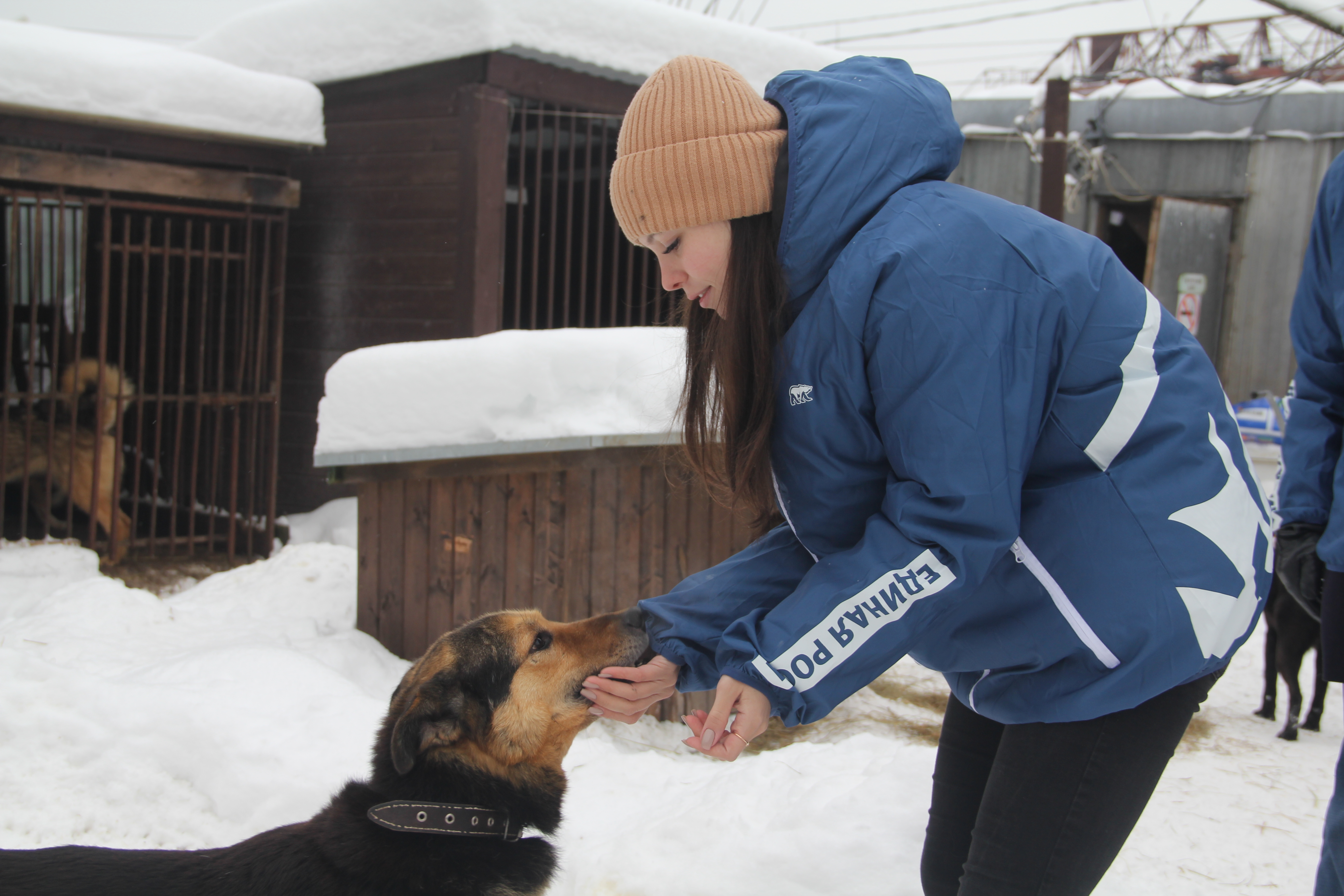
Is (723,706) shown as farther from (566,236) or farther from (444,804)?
(566,236)

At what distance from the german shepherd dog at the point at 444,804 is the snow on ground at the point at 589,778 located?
1.63 feet

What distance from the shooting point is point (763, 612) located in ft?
5.25

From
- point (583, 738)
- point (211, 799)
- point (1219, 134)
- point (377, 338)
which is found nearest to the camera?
point (211, 799)

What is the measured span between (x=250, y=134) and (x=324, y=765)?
540cm

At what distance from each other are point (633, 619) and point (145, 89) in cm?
619

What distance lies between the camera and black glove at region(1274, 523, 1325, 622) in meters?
2.28

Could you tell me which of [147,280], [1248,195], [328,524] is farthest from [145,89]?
[1248,195]

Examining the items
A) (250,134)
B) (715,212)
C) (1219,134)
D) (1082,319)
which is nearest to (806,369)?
(715,212)

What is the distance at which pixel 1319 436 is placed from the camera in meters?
2.28

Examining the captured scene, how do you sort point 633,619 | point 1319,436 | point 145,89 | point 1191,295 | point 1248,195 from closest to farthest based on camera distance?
point 1319,436 < point 633,619 < point 145,89 < point 1248,195 < point 1191,295

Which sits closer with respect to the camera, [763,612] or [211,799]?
[763,612]

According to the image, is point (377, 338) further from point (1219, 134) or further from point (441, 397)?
point (1219, 134)

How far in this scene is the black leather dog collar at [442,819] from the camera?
2.03 metres

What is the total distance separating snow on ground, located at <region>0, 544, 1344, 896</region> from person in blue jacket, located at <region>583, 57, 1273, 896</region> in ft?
4.64
